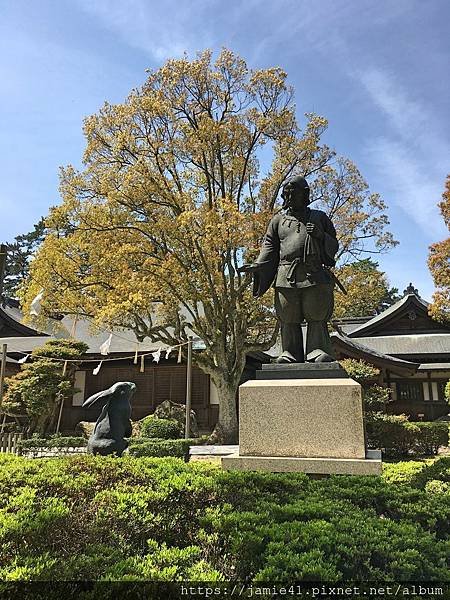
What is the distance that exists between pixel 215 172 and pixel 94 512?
49.3ft

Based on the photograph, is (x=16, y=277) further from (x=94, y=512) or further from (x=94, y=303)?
(x=94, y=512)

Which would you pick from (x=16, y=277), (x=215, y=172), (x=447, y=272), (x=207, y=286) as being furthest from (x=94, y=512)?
(x=16, y=277)

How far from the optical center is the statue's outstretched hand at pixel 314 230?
5.72 m

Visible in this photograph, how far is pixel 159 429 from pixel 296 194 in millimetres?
12245

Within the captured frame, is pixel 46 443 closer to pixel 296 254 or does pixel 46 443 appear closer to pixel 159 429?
pixel 159 429

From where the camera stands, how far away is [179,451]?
11.9 meters

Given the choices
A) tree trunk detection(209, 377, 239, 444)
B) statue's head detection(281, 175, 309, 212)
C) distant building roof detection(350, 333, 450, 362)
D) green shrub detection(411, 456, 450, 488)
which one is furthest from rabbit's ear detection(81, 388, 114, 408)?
distant building roof detection(350, 333, 450, 362)

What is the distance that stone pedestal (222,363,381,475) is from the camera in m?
4.73

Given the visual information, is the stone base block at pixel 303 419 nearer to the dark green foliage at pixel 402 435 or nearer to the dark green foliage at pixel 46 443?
the dark green foliage at pixel 402 435

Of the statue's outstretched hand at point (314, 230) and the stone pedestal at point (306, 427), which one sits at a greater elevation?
the statue's outstretched hand at point (314, 230)

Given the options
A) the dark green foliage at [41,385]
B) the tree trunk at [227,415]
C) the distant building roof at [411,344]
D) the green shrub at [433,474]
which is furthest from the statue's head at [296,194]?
the distant building roof at [411,344]

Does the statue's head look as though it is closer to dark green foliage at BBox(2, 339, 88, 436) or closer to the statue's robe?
the statue's robe

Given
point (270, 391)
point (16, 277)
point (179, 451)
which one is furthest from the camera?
point (16, 277)

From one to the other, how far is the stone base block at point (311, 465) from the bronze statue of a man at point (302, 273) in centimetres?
121
